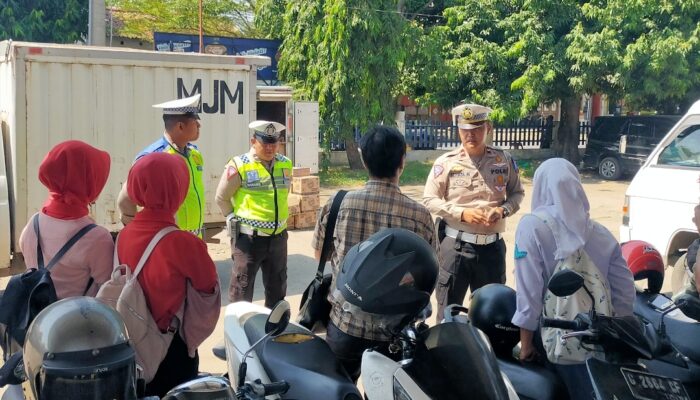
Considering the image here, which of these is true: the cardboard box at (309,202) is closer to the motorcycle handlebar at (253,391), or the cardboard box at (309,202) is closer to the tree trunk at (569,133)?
the motorcycle handlebar at (253,391)

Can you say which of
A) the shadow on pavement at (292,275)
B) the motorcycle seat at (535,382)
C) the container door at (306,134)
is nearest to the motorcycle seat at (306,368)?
the motorcycle seat at (535,382)

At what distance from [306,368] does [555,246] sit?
3.98 ft

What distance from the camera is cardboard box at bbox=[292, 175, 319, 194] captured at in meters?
10.3

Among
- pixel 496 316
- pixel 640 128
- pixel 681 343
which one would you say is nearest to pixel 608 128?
pixel 640 128

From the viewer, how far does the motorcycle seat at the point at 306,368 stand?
2.51 metres

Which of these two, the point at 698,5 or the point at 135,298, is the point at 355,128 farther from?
the point at 135,298

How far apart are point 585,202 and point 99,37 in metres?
10.2

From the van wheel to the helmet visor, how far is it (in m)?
17.7

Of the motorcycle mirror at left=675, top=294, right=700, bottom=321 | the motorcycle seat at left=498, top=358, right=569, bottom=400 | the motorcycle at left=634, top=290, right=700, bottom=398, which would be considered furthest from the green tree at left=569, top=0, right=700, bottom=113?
the motorcycle seat at left=498, top=358, right=569, bottom=400

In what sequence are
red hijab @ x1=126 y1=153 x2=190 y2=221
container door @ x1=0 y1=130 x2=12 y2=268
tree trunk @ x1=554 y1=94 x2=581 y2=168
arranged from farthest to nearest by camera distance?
1. tree trunk @ x1=554 y1=94 x2=581 y2=168
2. container door @ x1=0 y1=130 x2=12 y2=268
3. red hijab @ x1=126 y1=153 x2=190 y2=221

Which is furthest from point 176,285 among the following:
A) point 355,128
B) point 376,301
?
point 355,128

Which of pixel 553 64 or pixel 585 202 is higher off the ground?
pixel 553 64

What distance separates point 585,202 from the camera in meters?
3.15

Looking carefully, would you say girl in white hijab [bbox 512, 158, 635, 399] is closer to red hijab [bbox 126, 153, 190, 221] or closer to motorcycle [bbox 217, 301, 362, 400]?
motorcycle [bbox 217, 301, 362, 400]
